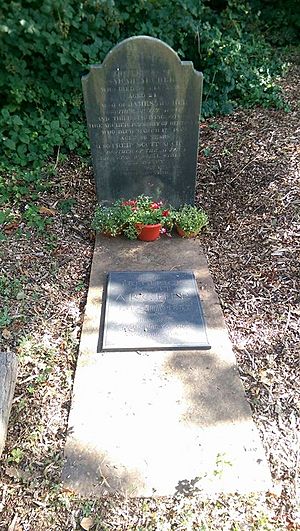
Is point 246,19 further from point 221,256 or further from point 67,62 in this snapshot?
point 221,256

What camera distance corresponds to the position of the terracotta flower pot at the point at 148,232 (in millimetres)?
3800

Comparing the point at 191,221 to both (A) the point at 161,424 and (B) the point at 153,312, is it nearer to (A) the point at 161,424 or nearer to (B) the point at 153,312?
(B) the point at 153,312

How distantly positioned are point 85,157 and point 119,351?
2.71 metres

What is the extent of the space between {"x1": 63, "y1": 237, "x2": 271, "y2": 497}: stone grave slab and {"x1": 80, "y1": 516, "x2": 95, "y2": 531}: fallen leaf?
0.39 ft

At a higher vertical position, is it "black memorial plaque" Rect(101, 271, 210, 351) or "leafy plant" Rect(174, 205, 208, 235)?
"leafy plant" Rect(174, 205, 208, 235)

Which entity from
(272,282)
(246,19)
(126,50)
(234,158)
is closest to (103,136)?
(126,50)

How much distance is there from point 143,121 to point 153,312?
1.68m

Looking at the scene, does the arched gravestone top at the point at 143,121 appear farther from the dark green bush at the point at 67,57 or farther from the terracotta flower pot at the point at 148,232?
the dark green bush at the point at 67,57

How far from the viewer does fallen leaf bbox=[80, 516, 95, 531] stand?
82.7 inches

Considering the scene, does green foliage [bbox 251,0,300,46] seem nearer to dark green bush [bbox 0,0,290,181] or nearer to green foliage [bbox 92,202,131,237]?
dark green bush [bbox 0,0,290,181]

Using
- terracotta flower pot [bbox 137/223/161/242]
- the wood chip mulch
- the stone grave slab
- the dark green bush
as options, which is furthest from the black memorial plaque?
the dark green bush

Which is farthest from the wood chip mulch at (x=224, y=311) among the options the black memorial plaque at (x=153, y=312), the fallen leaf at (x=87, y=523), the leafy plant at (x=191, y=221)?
the black memorial plaque at (x=153, y=312)

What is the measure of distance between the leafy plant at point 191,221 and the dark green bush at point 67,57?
162 cm

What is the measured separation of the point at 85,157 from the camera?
16.2 ft
